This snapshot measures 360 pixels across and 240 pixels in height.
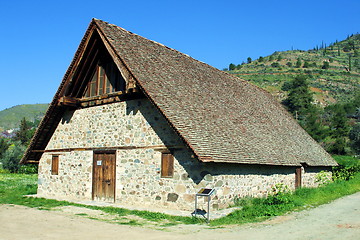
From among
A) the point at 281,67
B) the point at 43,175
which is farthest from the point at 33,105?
the point at 43,175

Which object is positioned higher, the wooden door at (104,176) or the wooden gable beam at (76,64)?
the wooden gable beam at (76,64)

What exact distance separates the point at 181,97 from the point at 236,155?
3.28 m

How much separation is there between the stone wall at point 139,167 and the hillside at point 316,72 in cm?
5852

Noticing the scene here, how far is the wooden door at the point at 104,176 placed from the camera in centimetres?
1661

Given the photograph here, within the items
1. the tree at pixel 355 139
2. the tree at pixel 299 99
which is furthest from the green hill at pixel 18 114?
the tree at pixel 355 139

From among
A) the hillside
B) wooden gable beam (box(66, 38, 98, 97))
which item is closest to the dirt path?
wooden gable beam (box(66, 38, 98, 97))

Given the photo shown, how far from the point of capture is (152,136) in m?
15.2

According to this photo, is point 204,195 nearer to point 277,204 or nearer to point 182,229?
point 182,229

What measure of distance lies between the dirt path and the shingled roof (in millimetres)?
2899

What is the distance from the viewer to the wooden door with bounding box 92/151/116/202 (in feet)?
54.5

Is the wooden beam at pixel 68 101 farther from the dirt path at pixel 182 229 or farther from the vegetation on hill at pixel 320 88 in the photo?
the vegetation on hill at pixel 320 88

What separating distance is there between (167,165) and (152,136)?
1.35 metres

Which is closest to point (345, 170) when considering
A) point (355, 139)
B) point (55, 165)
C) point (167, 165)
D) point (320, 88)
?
point (167, 165)

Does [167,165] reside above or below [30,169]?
above
